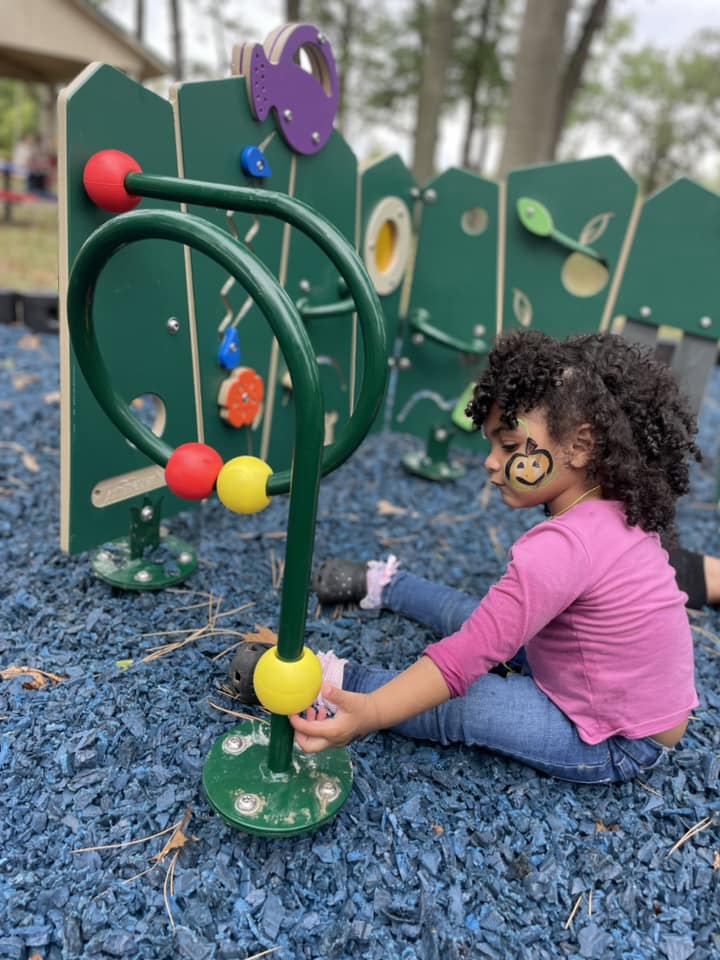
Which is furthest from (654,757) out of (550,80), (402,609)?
(550,80)

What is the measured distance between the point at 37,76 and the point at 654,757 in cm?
995

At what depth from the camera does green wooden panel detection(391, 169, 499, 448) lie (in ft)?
9.64

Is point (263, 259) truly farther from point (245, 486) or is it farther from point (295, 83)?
point (245, 486)

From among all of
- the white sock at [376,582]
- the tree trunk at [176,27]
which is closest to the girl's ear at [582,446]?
the white sock at [376,582]

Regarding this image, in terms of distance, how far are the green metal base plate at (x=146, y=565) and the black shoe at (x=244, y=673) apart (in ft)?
1.48

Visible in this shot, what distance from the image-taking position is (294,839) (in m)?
1.19

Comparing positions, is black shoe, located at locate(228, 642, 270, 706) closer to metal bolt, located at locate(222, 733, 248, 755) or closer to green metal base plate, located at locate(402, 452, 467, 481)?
metal bolt, located at locate(222, 733, 248, 755)

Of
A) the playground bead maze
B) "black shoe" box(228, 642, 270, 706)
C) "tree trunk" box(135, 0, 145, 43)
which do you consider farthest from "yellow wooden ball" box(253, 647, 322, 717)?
"tree trunk" box(135, 0, 145, 43)

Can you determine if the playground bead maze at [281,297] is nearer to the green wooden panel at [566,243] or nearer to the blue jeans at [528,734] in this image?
the green wooden panel at [566,243]

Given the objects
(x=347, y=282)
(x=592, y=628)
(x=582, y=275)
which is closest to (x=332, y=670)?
(x=592, y=628)

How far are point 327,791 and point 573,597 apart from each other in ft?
1.79

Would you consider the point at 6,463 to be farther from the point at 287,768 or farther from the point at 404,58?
the point at 404,58

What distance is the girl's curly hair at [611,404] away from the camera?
123cm

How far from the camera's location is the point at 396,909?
1100mm
